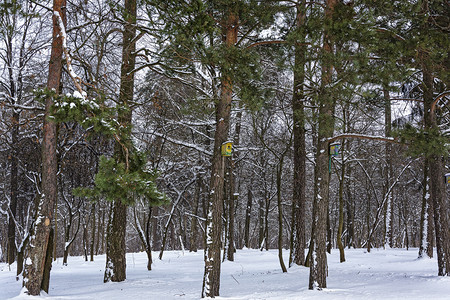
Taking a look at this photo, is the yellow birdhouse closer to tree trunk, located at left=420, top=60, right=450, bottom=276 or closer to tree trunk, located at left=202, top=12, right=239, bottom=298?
tree trunk, located at left=202, top=12, right=239, bottom=298

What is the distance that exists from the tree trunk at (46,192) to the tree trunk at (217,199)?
3.25 metres

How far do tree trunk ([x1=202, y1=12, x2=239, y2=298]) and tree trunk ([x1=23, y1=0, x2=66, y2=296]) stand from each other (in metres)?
3.25

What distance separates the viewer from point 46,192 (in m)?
7.67

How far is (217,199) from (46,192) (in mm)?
3486

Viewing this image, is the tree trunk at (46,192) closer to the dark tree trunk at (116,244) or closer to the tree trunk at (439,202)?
the dark tree trunk at (116,244)

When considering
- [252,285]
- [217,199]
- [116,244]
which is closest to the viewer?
[217,199]

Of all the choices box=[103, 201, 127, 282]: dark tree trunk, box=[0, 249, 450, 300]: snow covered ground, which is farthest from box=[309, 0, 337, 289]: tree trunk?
box=[103, 201, 127, 282]: dark tree trunk

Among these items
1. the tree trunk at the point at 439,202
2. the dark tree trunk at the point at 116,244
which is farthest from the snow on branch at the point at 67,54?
the tree trunk at the point at 439,202

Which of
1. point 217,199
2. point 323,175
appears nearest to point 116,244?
point 217,199

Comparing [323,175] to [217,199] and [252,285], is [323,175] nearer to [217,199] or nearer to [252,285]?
[217,199]

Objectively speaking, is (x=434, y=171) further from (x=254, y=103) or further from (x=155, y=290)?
(x=155, y=290)

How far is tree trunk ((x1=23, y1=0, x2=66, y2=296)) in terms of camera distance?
736 centimetres

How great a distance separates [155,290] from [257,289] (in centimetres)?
245

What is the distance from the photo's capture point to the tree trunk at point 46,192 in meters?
7.36
